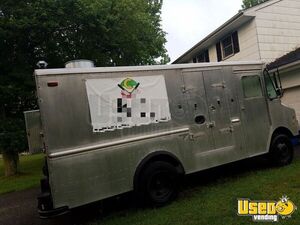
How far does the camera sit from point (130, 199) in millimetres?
7406

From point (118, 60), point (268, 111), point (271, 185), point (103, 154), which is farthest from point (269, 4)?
point (103, 154)

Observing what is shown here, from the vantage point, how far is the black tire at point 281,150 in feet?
26.6

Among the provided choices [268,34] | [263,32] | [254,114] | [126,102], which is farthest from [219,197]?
[268,34]

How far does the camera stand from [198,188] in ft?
24.3

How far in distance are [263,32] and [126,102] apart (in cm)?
1150

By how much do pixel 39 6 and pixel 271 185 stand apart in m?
10.7

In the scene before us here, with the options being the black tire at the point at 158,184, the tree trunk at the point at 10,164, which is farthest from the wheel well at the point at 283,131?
the tree trunk at the point at 10,164

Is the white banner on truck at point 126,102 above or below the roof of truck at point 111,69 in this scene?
below

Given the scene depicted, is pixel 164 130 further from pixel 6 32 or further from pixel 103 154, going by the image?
pixel 6 32

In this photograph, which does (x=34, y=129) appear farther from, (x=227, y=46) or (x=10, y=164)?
(x=227, y=46)

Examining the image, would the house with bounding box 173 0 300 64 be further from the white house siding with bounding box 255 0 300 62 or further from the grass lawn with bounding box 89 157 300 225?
the grass lawn with bounding box 89 157 300 225

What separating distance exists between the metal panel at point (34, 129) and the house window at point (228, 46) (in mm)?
12945

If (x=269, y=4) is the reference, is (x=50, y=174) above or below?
below

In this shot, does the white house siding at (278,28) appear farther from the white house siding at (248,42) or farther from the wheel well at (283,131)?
the wheel well at (283,131)
